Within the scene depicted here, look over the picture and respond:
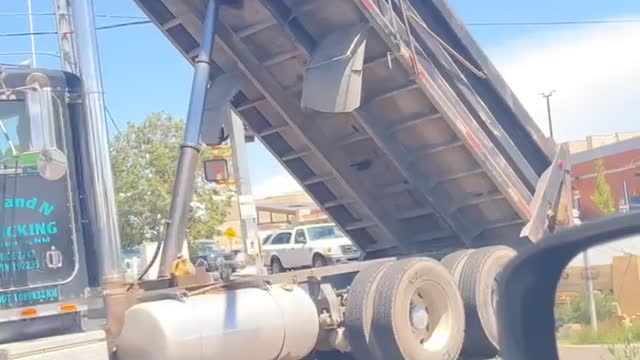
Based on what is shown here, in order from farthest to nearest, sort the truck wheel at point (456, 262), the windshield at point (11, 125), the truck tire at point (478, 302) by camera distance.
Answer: the truck wheel at point (456, 262)
the truck tire at point (478, 302)
the windshield at point (11, 125)

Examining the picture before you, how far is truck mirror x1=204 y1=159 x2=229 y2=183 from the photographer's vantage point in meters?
8.14

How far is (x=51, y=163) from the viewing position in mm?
5754

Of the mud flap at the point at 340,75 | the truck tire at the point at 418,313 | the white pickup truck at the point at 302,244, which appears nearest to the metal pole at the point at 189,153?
the mud flap at the point at 340,75

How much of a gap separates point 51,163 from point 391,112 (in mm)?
3533

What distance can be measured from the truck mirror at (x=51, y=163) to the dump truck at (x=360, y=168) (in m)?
0.57

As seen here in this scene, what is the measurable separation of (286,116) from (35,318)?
3432 millimetres

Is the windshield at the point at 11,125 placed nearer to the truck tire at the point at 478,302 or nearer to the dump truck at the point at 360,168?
the dump truck at the point at 360,168

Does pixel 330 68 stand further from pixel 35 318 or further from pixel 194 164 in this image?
pixel 35 318

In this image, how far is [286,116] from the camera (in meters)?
8.74

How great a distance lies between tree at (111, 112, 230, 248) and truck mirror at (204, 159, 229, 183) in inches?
798

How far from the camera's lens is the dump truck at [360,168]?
22.5 ft

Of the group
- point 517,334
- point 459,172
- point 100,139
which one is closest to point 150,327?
point 100,139

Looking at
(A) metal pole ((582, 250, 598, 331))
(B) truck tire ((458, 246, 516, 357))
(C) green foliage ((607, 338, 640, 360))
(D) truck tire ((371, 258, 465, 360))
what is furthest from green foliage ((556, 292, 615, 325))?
(B) truck tire ((458, 246, 516, 357))

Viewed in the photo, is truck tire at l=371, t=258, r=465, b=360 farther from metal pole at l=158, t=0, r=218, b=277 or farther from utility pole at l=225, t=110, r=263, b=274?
utility pole at l=225, t=110, r=263, b=274
